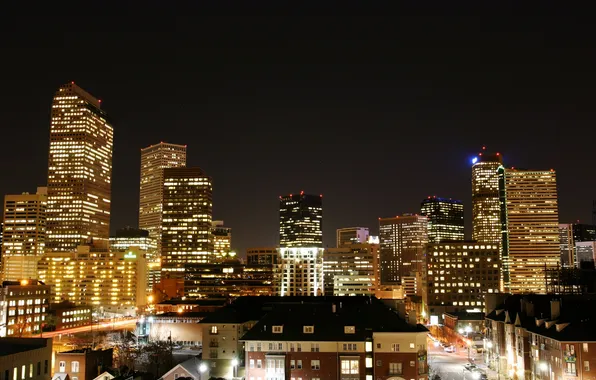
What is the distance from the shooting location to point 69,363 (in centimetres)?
8406

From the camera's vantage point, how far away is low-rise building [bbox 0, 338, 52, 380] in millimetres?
51781

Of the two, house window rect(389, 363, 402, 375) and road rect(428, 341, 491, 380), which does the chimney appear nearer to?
road rect(428, 341, 491, 380)

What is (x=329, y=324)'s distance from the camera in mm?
77250

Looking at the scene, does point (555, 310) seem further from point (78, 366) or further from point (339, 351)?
point (78, 366)

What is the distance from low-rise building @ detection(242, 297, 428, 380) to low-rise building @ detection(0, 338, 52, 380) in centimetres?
2587

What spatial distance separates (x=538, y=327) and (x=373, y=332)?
26.0 metres

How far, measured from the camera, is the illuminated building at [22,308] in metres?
172

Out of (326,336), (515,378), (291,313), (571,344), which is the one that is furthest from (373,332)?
(515,378)

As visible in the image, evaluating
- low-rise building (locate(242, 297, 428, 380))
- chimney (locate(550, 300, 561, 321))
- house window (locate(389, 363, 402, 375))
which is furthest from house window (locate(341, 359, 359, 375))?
chimney (locate(550, 300, 561, 321))

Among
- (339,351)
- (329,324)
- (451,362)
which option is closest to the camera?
(339,351)

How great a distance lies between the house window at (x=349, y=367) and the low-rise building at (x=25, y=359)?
111 feet

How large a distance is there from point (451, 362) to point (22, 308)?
130 m

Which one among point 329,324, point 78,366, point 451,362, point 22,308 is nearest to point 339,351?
point 329,324

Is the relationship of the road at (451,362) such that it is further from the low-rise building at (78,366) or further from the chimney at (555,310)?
the low-rise building at (78,366)
